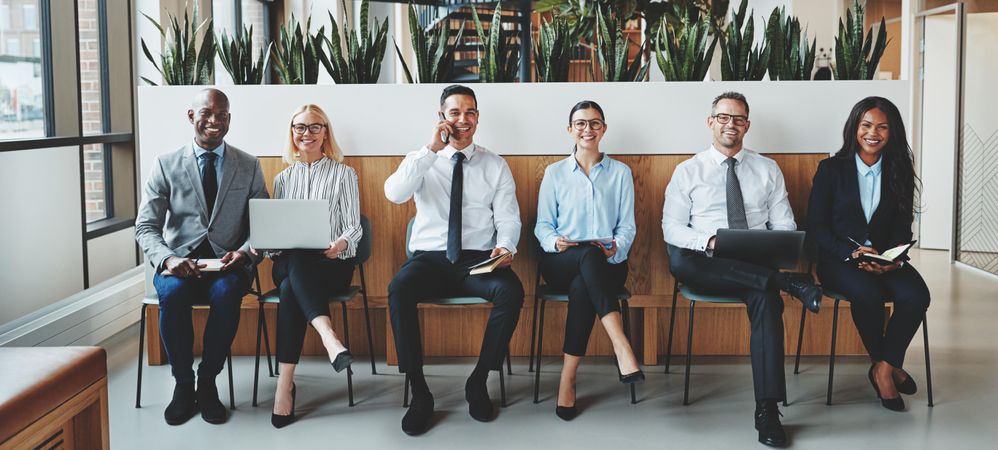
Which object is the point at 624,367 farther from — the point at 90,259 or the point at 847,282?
the point at 90,259

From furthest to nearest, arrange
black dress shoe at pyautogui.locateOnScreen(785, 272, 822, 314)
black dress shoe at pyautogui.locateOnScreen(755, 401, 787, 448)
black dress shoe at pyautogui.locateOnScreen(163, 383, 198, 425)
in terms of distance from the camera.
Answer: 1. black dress shoe at pyautogui.locateOnScreen(163, 383, 198, 425)
2. black dress shoe at pyautogui.locateOnScreen(785, 272, 822, 314)
3. black dress shoe at pyautogui.locateOnScreen(755, 401, 787, 448)

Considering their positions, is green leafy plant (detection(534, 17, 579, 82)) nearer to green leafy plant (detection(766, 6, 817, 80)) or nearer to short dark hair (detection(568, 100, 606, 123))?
short dark hair (detection(568, 100, 606, 123))

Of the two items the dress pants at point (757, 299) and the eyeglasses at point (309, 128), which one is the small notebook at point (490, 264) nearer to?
the dress pants at point (757, 299)

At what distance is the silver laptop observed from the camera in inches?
138

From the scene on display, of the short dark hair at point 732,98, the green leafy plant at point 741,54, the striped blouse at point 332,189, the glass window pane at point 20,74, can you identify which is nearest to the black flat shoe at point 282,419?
the striped blouse at point 332,189

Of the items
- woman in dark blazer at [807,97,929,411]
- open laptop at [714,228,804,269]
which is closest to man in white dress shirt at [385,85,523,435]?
open laptop at [714,228,804,269]

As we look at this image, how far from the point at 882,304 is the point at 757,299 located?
551mm

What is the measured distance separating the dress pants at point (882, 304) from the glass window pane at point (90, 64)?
4064 millimetres

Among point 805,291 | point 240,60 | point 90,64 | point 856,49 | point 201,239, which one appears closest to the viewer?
point 805,291

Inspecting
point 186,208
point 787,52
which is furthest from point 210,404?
point 787,52

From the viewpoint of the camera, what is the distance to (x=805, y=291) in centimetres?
330

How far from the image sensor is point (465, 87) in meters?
3.89

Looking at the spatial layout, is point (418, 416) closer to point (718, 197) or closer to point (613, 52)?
point (718, 197)

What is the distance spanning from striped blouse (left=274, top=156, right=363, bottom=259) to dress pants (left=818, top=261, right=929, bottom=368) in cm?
204
